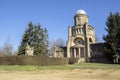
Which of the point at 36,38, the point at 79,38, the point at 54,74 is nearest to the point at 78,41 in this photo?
the point at 79,38

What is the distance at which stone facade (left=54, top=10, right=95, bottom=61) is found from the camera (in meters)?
74.2

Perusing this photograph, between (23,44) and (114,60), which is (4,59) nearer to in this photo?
(23,44)

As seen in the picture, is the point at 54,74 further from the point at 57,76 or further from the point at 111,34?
the point at 111,34

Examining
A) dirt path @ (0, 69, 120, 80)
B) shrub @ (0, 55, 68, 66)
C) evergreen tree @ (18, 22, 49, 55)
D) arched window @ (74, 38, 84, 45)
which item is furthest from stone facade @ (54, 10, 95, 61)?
dirt path @ (0, 69, 120, 80)

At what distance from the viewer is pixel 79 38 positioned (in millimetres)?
77562

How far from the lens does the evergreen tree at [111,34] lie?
2146 inches

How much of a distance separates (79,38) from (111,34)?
75.5 feet

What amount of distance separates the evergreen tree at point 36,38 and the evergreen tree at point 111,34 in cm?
1646

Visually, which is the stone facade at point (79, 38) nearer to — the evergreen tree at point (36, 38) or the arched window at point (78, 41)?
the arched window at point (78, 41)

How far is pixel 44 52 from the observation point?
2430 inches

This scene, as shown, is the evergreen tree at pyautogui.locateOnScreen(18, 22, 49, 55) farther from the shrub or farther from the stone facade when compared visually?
the shrub

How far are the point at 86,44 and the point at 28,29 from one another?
2113 centimetres

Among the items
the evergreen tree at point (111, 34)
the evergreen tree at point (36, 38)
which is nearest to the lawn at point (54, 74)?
the evergreen tree at point (111, 34)

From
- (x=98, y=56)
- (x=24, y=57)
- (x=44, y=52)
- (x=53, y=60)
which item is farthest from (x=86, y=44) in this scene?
(x=24, y=57)
